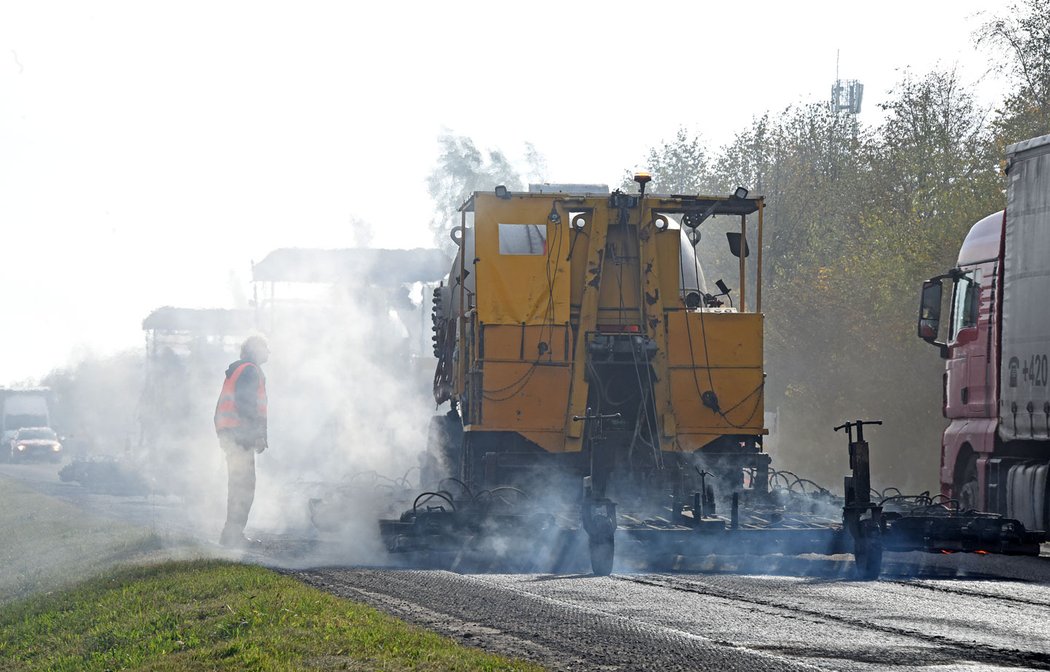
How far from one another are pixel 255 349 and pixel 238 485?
54.7 inches

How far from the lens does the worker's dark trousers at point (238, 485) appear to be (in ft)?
49.1

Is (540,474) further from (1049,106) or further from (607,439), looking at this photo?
(1049,106)

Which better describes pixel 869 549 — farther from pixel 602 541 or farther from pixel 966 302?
pixel 966 302

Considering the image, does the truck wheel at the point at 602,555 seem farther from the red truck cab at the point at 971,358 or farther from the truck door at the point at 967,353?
the truck door at the point at 967,353

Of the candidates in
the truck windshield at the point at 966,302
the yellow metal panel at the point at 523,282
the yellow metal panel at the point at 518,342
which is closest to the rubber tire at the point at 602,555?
the yellow metal panel at the point at 518,342

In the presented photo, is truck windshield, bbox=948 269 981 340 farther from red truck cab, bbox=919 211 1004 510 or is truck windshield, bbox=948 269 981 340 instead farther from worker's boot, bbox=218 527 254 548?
worker's boot, bbox=218 527 254 548

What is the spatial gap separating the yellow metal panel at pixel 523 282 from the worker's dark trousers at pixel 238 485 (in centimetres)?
273

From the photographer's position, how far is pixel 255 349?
15469mm

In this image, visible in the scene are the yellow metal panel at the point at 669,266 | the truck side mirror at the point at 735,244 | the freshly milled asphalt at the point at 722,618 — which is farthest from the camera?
the truck side mirror at the point at 735,244

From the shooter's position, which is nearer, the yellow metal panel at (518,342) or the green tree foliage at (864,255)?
the yellow metal panel at (518,342)

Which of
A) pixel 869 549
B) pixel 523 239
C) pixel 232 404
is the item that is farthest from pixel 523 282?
pixel 869 549

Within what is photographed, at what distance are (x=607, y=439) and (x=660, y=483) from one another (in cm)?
66

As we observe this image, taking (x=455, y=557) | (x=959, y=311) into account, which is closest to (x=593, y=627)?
(x=455, y=557)

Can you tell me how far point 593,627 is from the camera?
846 centimetres
